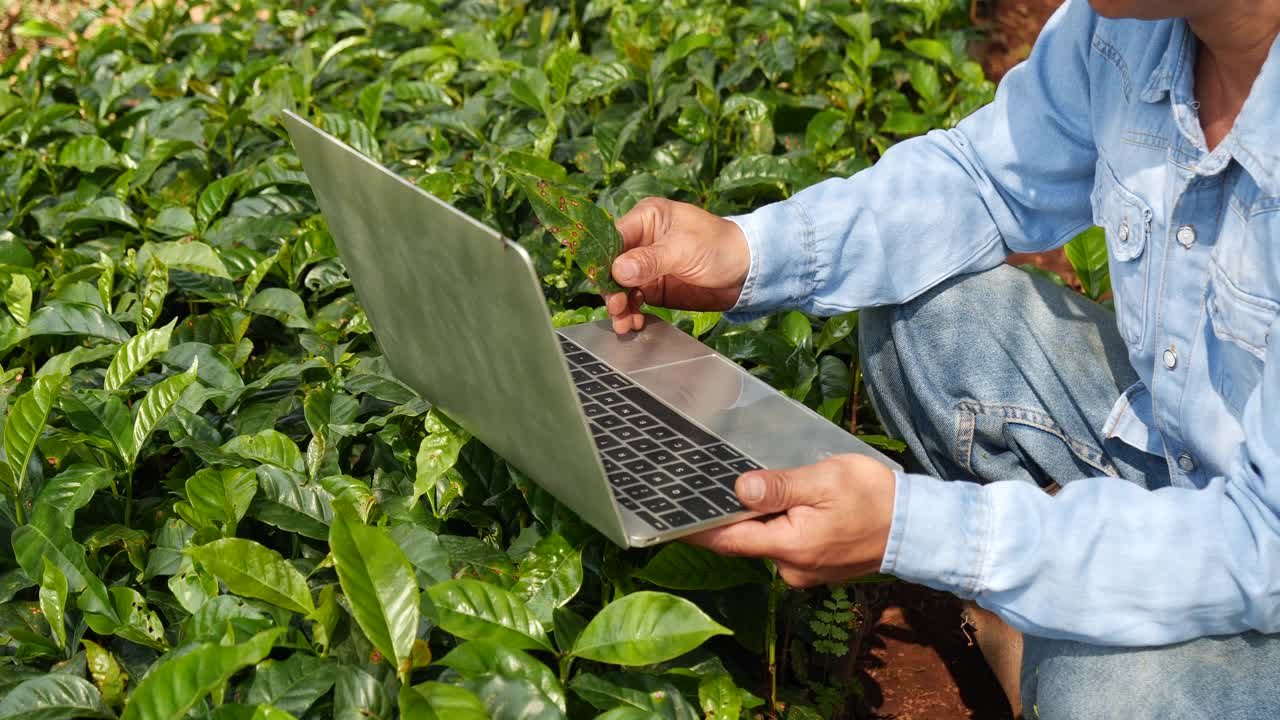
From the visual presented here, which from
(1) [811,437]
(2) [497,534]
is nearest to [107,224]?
(2) [497,534]

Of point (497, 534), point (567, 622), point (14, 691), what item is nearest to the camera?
point (14, 691)

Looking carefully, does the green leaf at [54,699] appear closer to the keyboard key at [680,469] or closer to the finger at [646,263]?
the keyboard key at [680,469]

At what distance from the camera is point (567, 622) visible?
147 cm

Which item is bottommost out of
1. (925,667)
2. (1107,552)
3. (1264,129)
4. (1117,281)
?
(925,667)

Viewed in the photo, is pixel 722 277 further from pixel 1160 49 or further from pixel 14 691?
pixel 14 691

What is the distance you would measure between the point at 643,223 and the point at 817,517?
615 mm

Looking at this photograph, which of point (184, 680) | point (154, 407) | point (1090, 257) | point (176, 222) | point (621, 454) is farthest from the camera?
point (176, 222)

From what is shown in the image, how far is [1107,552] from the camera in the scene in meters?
1.36

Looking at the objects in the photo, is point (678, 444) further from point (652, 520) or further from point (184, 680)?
point (184, 680)

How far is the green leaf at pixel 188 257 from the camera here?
2.27 meters

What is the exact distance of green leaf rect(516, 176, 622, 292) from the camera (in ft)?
5.62

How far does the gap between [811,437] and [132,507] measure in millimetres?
967

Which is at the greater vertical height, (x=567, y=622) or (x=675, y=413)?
(x=675, y=413)

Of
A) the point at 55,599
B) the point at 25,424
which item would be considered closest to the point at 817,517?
the point at 55,599
